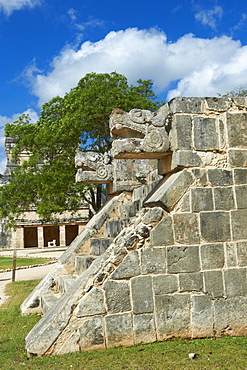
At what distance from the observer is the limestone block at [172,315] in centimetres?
445

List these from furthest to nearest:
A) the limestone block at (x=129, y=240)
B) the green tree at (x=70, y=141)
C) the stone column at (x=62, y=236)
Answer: the stone column at (x=62, y=236)
the green tree at (x=70, y=141)
the limestone block at (x=129, y=240)

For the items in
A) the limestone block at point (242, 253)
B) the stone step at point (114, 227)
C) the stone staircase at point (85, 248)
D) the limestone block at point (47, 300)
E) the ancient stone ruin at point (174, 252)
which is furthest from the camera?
the stone staircase at point (85, 248)

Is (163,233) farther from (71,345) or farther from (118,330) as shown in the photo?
(71,345)

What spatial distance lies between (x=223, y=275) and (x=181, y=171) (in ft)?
4.32

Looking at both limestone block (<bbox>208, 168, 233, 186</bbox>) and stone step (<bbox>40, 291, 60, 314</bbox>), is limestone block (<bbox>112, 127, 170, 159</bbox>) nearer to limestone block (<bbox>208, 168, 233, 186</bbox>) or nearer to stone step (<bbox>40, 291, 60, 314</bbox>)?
limestone block (<bbox>208, 168, 233, 186</bbox>)

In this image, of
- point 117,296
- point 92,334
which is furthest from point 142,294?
point 92,334

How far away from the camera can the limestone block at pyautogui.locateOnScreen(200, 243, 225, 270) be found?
463 centimetres

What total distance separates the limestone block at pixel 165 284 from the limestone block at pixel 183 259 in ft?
0.27

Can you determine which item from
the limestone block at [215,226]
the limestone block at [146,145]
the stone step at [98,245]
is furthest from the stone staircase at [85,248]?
the limestone block at [215,226]

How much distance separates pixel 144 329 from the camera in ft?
14.4

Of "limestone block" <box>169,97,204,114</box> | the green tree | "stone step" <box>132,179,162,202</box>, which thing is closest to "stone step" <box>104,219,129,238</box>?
"stone step" <box>132,179,162,202</box>

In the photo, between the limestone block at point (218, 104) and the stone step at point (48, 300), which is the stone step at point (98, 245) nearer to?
the stone step at point (48, 300)

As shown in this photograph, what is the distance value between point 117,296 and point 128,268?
33cm

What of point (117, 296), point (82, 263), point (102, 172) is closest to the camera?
point (117, 296)
